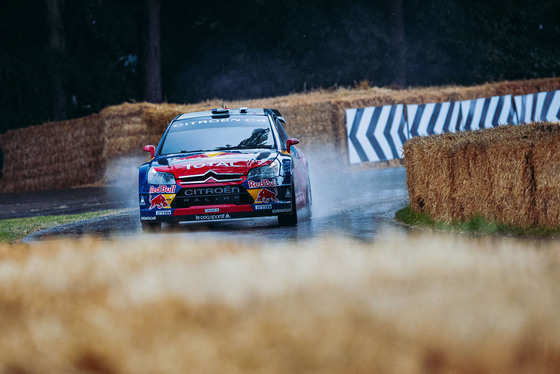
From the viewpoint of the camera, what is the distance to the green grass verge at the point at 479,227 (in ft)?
35.8

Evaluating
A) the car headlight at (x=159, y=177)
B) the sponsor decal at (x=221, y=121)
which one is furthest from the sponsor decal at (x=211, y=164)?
the sponsor decal at (x=221, y=121)

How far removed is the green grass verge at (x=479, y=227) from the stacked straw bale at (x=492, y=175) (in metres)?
0.08

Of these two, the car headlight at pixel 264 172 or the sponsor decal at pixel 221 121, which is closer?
the car headlight at pixel 264 172

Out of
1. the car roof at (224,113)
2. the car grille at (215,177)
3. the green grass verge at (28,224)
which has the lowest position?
the green grass verge at (28,224)

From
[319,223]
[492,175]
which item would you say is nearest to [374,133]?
[319,223]

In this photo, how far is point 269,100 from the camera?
1183 inches

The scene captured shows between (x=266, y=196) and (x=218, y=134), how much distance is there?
169 cm

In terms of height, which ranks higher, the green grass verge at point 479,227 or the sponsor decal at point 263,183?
the sponsor decal at point 263,183

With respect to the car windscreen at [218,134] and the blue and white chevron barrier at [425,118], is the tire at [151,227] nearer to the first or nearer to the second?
the car windscreen at [218,134]

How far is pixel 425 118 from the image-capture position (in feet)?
101

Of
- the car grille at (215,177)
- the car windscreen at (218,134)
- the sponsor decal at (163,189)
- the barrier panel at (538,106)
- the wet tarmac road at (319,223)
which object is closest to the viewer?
the wet tarmac road at (319,223)

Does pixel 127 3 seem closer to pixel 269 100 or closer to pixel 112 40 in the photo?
pixel 112 40

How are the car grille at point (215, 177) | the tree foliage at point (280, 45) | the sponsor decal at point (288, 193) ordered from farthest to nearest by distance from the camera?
the tree foliage at point (280, 45), the sponsor decal at point (288, 193), the car grille at point (215, 177)

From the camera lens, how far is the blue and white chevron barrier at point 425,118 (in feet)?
96.2
